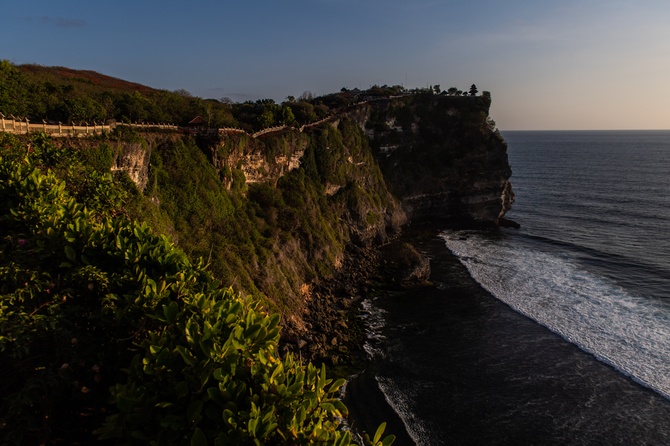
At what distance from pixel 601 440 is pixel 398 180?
56.3m

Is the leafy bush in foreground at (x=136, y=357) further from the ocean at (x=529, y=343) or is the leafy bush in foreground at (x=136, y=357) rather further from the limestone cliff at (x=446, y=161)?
the limestone cliff at (x=446, y=161)

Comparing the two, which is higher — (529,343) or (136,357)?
(136,357)

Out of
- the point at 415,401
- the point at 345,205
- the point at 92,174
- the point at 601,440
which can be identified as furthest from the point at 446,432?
the point at 345,205

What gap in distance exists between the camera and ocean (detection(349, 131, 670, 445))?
81.0 feet

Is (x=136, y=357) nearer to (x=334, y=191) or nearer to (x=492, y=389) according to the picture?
(x=492, y=389)

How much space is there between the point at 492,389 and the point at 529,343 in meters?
8.49

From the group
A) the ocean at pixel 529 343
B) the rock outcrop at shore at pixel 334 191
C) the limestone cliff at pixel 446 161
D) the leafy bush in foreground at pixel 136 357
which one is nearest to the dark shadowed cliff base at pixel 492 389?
the ocean at pixel 529 343

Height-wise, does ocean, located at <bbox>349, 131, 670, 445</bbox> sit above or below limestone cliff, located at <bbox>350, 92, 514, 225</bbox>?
below

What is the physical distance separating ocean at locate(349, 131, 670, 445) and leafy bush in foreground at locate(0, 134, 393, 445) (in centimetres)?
1991

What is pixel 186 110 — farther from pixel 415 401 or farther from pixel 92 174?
pixel 415 401

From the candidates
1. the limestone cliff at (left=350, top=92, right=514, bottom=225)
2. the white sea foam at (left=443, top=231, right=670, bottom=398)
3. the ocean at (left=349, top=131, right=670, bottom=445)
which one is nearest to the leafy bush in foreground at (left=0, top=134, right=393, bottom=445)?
the ocean at (left=349, top=131, right=670, bottom=445)

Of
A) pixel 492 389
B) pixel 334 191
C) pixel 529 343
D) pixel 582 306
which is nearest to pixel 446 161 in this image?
pixel 334 191

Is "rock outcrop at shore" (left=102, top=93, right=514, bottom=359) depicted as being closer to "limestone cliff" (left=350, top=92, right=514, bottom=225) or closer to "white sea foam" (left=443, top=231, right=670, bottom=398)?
"limestone cliff" (left=350, top=92, right=514, bottom=225)

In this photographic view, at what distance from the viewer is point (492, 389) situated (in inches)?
1086
